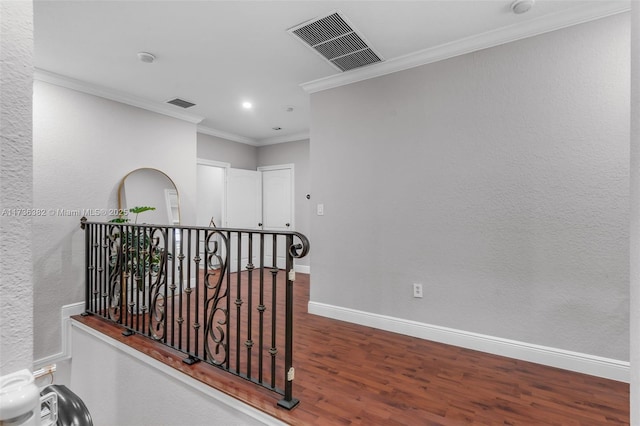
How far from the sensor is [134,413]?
251 centimetres

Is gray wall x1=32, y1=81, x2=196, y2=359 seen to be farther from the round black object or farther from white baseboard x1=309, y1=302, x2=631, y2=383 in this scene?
white baseboard x1=309, y1=302, x2=631, y2=383

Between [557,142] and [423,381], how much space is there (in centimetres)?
197

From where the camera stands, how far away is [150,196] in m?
4.06

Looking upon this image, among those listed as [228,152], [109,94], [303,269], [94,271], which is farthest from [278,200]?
[94,271]

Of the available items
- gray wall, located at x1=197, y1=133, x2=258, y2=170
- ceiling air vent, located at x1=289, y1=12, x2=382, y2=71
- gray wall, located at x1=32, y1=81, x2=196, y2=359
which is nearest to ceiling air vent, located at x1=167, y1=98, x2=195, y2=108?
gray wall, located at x1=32, y1=81, x2=196, y2=359

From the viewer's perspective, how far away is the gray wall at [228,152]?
525 centimetres

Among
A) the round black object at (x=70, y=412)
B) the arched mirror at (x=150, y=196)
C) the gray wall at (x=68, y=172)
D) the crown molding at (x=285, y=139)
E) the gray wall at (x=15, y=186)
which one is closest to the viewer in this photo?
the gray wall at (x=15, y=186)

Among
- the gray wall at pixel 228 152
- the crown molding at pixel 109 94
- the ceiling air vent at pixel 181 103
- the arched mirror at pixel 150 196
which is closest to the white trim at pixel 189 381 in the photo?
the arched mirror at pixel 150 196

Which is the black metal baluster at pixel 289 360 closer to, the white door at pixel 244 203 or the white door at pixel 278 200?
the white door at pixel 244 203

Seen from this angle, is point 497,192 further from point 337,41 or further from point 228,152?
point 228,152

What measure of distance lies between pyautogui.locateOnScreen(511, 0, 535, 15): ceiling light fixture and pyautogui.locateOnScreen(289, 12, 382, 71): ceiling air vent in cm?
106

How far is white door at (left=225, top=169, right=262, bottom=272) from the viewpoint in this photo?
5656mm

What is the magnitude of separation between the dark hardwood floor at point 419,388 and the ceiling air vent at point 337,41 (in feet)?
8.37

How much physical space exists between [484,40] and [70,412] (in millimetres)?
3376
